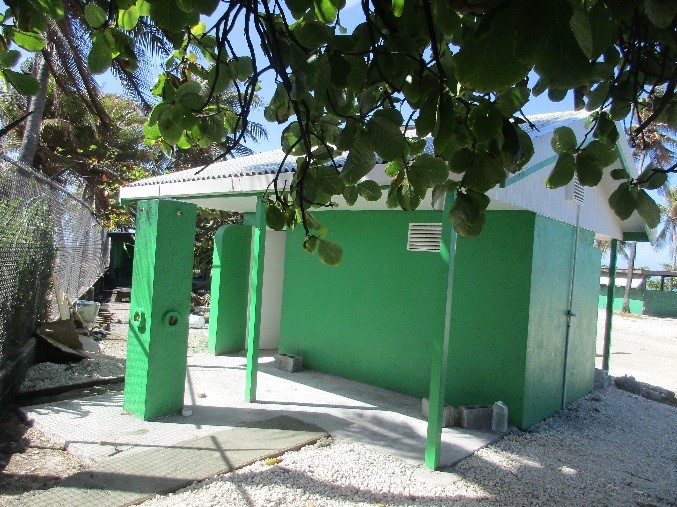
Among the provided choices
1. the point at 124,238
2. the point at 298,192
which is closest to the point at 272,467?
the point at 298,192

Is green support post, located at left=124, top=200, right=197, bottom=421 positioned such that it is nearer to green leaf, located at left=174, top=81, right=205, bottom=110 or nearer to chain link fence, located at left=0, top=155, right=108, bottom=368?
chain link fence, located at left=0, top=155, right=108, bottom=368

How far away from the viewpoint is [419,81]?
149 centimetres

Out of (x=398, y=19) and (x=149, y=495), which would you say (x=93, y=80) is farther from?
(x=398, y=19)

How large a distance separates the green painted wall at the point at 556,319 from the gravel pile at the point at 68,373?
209 inches

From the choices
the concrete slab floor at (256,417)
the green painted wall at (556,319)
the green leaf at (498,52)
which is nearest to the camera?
the green leaf at (498,52)

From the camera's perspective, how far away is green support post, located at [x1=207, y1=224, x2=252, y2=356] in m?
8.63

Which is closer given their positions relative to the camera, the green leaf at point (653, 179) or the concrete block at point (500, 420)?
the green leaf at point (653, 179)

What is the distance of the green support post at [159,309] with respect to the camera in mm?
4957

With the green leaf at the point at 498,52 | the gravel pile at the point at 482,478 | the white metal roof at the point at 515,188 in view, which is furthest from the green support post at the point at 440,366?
the green leaf at the point at 498,52

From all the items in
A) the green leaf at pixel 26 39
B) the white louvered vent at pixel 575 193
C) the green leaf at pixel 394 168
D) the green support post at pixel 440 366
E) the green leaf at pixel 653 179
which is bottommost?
the green support post at pixel 440 366

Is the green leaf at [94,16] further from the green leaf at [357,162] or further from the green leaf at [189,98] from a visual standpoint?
the green leaf at [357,162]

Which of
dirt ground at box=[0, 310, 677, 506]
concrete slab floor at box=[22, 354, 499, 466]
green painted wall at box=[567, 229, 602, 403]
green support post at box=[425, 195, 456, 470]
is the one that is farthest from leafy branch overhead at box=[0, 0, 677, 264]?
green painted wall at box=[567, 229, 602, 403]

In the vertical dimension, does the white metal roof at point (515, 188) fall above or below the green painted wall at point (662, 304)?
above

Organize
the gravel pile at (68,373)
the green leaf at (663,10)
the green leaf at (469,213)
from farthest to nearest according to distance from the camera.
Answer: the gravel pile at (68,373) → the green leaf at (469,213) → the green leaf at (663,10)
